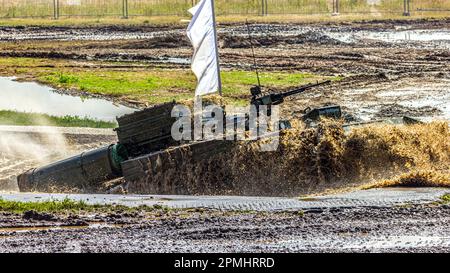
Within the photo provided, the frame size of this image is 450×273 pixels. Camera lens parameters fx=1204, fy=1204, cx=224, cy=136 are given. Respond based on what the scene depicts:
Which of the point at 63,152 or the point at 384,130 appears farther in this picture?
the point at 63,152

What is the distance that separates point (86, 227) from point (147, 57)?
2900 centimetres

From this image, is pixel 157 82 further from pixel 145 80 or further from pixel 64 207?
pixel 64 207

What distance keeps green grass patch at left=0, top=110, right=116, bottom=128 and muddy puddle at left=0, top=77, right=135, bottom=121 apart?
2.63 ft

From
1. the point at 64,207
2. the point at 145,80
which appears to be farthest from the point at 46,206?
the point at 145,80

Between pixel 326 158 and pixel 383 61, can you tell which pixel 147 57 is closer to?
pixel 383 61

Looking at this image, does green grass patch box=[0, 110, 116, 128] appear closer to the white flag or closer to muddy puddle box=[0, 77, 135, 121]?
muddy puddle box=[0, 77, 135, 121]

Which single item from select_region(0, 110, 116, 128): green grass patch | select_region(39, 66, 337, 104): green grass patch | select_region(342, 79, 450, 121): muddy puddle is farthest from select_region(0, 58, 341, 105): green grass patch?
select_region(0, 110, 116, 128): green grass patch

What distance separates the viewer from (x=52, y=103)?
36000mm

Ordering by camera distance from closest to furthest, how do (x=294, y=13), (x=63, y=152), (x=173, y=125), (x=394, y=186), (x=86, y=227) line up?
(x=86, y=227) < (x=394, y=186) < (x=173, y=125) < (x=63, y=152) < (x=294, y=13)

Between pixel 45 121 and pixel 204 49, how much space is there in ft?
24.2

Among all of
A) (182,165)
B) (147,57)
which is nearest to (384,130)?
(182,165)

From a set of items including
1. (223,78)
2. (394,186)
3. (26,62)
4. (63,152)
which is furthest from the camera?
(26,62)

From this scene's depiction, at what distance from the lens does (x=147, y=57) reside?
4712 centimetres

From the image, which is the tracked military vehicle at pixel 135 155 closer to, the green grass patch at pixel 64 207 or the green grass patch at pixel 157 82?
the green grass patch at pixel 64 207
